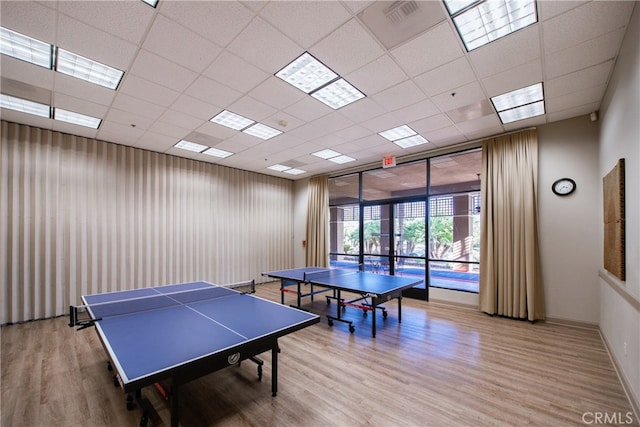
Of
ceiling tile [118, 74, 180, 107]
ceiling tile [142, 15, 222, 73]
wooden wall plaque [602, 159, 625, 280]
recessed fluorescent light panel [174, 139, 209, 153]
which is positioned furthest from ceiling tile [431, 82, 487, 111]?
recessed fluorescent light panel [174, 139, 209, 153]

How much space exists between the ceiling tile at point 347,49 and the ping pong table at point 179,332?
2525 millimetres

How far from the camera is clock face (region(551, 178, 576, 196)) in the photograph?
4.23 meters

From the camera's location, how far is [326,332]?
3.99 meters

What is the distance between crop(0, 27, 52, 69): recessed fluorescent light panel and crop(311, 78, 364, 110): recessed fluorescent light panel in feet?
9.06

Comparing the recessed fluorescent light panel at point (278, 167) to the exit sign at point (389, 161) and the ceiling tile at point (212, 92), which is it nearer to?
the exit sign at point (389, 161)

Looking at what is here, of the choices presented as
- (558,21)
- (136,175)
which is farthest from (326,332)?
(136,175)

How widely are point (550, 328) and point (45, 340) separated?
23.7ft

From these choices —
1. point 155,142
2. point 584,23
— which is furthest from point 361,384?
point 155,142

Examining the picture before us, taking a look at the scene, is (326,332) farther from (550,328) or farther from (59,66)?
(59,66)

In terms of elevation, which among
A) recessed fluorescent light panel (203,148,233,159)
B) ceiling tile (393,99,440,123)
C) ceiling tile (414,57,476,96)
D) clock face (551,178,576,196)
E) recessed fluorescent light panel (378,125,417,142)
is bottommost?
clock face (551,178,576,196)

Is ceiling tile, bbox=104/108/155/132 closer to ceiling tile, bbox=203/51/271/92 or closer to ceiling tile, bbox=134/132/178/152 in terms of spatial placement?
ceiling tile, bbox=134/132/178/152

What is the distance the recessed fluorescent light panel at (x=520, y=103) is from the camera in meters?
3.48

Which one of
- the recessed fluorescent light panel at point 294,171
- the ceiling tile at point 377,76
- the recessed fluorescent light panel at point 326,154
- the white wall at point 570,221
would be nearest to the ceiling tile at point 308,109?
the ceiling tile at point 377,76

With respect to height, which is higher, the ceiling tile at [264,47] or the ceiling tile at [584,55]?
the ceiling tile at [264,47]
